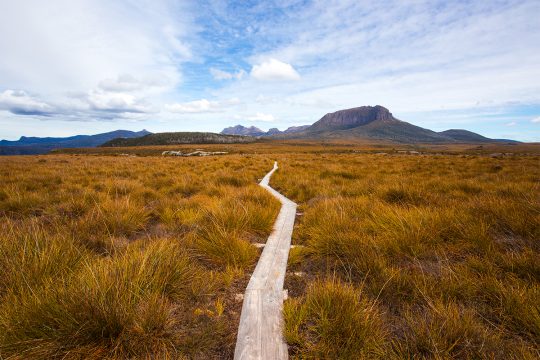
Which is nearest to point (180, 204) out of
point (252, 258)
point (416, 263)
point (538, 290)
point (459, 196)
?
point (252, 258)

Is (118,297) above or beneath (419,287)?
above

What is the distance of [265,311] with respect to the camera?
7.67 ft

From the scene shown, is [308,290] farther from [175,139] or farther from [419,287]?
[175,139]

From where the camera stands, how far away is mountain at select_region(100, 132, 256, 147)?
174 m

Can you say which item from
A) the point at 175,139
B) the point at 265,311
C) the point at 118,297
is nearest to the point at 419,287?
the point at 265,311

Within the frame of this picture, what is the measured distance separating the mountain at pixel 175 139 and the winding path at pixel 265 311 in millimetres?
181961

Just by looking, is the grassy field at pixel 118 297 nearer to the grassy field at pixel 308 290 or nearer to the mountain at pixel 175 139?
the grassy field at pixel 308 290

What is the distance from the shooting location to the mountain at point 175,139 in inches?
6832

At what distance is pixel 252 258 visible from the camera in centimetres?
346

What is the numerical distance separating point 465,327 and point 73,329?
2.85 metres

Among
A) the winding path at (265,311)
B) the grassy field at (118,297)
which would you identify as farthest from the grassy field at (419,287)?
the grassy field at (118,297)

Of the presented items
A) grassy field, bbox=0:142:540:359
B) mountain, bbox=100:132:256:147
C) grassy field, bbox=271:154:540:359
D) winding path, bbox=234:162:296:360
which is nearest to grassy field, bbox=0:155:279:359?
grassy field, bbox=0:142:540:359

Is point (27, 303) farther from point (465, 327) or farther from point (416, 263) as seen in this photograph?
point (416, 263)

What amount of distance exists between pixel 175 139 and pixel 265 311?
197m
